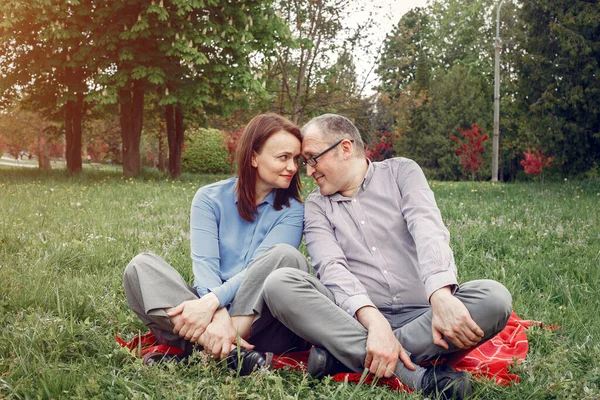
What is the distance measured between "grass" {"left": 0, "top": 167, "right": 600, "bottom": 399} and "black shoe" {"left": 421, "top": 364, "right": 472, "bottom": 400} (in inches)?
2.7

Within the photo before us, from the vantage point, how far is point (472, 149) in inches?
1168

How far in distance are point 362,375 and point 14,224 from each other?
16.2 ft

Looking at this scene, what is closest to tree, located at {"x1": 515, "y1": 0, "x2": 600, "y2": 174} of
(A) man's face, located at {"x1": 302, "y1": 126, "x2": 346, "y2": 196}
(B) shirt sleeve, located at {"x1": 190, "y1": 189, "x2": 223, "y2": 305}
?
(A) man's face, located at {"x1": 302, "y1": 126, "x2": 346, "y2": 196}

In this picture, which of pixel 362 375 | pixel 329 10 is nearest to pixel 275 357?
pixel 362 375

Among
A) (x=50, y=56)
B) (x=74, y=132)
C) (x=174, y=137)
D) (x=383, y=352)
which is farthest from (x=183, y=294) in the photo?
(x=74, y=132)

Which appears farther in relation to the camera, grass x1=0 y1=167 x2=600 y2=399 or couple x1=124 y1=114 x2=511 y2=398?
couple x1=124 y1=114 x2=511 y2=398

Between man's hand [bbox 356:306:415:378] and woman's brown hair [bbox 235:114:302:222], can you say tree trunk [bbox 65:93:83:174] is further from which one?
man's hand [bbox 356:306:415:378]

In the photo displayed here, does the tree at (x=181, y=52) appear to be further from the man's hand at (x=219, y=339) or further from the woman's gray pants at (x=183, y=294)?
the man's hand at (x=219, y=339)

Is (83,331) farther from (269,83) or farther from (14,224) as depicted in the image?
(269,83)

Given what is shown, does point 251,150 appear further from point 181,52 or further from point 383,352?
point 181,52

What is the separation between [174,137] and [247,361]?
16977 millimetres

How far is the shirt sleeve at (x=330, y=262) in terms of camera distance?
286 centimetres

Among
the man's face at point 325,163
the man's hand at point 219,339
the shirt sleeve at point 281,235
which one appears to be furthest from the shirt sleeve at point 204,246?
the man's face at point 325,163

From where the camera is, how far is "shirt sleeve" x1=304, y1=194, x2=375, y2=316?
9.39ft
